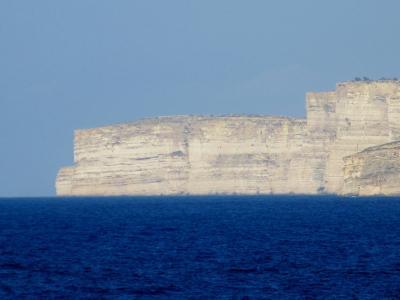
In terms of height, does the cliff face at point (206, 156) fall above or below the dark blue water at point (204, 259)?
above

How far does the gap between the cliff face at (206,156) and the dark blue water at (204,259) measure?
85.3 m

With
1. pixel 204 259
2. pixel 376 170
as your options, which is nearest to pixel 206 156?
pixel 376 170

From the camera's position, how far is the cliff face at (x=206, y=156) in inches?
6860

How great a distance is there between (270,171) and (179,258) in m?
125

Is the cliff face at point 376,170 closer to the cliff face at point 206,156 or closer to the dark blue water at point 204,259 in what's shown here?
the cliff face at point 206,156

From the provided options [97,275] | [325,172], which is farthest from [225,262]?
[325,172]

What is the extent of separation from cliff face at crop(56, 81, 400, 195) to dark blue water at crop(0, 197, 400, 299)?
85350 mm

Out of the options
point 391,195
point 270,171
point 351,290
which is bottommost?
point 351,290

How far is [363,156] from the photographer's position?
5153 inches

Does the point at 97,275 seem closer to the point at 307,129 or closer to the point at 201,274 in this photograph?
the point at 201,274

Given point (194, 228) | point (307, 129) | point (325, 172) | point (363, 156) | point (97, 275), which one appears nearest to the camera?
point (97, 275)

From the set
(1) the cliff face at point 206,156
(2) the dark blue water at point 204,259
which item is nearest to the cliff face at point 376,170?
(1) the cliff face at point 206,156

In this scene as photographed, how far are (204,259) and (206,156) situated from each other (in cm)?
13049

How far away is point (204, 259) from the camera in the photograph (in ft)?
179
